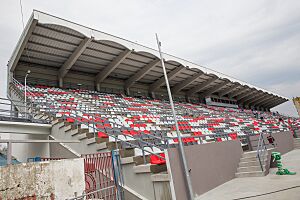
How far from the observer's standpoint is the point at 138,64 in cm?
1870

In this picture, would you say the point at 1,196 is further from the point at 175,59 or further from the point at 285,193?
the point at 175,59

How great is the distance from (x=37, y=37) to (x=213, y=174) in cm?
1259

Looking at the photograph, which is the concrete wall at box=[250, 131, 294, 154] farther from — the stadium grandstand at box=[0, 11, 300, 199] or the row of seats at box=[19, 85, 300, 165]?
the row of seats at box=[19, 85, 300, 165]

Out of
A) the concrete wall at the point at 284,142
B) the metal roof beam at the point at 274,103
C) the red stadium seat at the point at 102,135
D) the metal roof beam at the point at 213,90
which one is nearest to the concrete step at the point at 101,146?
the red stadium seat at the point at 102,135

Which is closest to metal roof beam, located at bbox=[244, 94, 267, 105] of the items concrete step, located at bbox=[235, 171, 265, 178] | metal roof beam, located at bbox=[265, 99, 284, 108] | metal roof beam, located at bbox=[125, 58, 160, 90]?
metal roof beam, located at bbox=[265, 99, 284, 108]

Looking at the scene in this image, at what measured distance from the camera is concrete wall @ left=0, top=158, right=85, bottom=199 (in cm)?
330

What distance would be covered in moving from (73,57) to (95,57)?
1780 mm

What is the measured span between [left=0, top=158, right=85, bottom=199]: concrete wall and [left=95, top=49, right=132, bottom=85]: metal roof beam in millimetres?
12515

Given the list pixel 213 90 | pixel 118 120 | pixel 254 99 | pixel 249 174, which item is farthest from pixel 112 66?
pixel 254 99

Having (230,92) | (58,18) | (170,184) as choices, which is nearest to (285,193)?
(170,184)

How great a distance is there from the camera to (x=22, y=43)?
12.8 m

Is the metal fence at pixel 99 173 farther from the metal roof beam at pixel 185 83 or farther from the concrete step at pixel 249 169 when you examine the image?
the metal roof beam at pixel 185 83

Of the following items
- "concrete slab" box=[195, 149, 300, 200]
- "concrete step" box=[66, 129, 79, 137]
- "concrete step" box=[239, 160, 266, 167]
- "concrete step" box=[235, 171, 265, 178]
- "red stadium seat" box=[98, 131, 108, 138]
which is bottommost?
"concrete slab" box=[195, 149, 300, 200]

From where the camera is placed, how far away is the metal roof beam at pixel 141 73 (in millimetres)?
18572
